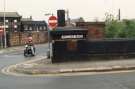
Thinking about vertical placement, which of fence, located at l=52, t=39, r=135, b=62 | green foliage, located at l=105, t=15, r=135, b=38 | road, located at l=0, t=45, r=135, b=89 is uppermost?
green foliage, located at l=105, t=15, r=135, b=38

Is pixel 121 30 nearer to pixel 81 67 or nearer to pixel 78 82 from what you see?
pixel 81 67

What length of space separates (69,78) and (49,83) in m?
1.61

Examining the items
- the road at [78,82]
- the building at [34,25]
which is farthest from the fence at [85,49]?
the building at [34,25]

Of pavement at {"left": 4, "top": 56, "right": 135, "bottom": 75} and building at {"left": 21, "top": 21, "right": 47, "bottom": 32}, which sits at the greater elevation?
building at {"left": 21, "top": 21, "right": 47, "bottom": 32}

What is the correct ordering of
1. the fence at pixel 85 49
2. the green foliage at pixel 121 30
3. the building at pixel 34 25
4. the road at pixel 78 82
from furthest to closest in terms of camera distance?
the building at pixel 34 25, the green foliage at pixel 121 30, the fence at pixel 85 49, the road at pixel 78 82

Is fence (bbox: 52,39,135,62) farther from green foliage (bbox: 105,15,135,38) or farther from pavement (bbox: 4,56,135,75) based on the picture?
green foliage (bbox: 105,15,135,38)

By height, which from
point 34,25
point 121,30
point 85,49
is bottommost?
point 85,49

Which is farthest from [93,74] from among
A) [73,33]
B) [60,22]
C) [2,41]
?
[2,41]

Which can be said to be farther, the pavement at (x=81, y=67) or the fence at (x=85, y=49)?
the fence at (x=85, y=49)

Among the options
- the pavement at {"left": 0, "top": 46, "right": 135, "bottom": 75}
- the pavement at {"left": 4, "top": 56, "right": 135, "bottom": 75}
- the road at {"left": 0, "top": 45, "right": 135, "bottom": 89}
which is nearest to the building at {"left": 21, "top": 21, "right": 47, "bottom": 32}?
the pavement at {"left": 0, "top": 46, "right": 135, "bottom": 75}

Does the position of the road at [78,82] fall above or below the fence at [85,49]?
below

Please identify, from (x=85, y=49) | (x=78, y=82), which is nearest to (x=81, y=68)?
(x=85, y=49)

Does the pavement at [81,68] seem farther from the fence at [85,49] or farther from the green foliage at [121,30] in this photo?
the green foliage at [121,30]

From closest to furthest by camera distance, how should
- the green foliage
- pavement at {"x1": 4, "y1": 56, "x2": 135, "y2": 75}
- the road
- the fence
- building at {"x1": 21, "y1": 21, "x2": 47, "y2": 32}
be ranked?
the road, pavement at {"x1": 4, "y1": 56, "x2": 135, "y2": 75}, the fence, the green foliage, building at {"x1": 21, "y1": 21, "x2": 47, "y2": 32}
